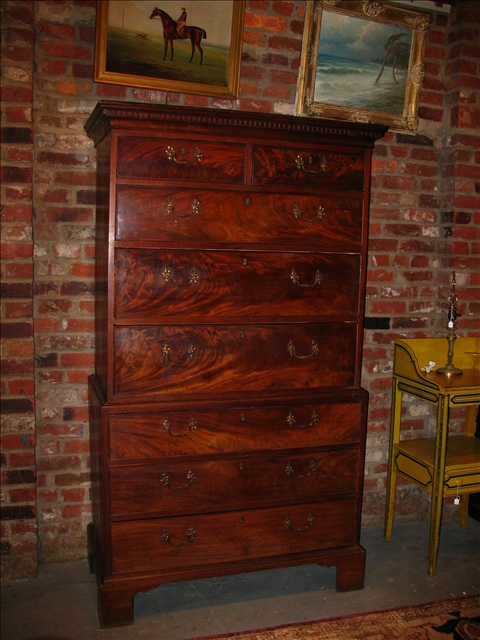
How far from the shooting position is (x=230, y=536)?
220 centimetres

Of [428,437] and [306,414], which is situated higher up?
[306,414]

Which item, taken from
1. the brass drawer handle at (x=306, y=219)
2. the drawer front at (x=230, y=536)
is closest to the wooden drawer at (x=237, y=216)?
the brass drawer handle at (x=306, y=219)

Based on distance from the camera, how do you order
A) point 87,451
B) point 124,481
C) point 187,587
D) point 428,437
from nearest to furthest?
point 124,481
point 187,587
point 87,451
point 428,437

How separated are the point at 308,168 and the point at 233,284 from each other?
556 mm

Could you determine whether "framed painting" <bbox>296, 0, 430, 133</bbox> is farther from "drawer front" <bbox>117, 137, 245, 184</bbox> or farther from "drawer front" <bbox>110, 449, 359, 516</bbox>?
"drawer front" <bbox>110, 449, 359, 516</bbox>

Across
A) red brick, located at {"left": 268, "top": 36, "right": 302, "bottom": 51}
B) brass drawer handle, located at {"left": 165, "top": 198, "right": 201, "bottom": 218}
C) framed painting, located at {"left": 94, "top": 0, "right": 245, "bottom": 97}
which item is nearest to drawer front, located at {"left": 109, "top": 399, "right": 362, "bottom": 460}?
brass drawer handle, located at {"left": 165, "top": 198, "right": 201, "bottom": 218}

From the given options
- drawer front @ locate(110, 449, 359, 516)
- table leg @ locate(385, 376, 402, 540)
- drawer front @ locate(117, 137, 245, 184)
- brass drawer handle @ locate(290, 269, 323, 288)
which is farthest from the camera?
table leg @ locate(385, 376, 402, 540)

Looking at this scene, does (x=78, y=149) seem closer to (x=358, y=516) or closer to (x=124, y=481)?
(x=124, y=481)

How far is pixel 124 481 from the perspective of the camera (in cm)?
206

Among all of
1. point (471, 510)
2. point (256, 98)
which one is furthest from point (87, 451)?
point (471, 510)

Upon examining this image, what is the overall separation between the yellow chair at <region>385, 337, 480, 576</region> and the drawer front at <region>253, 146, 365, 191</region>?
94 centimetres

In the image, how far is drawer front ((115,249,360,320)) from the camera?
2.01 metres

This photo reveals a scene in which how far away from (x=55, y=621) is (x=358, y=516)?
1.30 meters

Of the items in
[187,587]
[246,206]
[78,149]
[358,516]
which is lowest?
[187,587]
